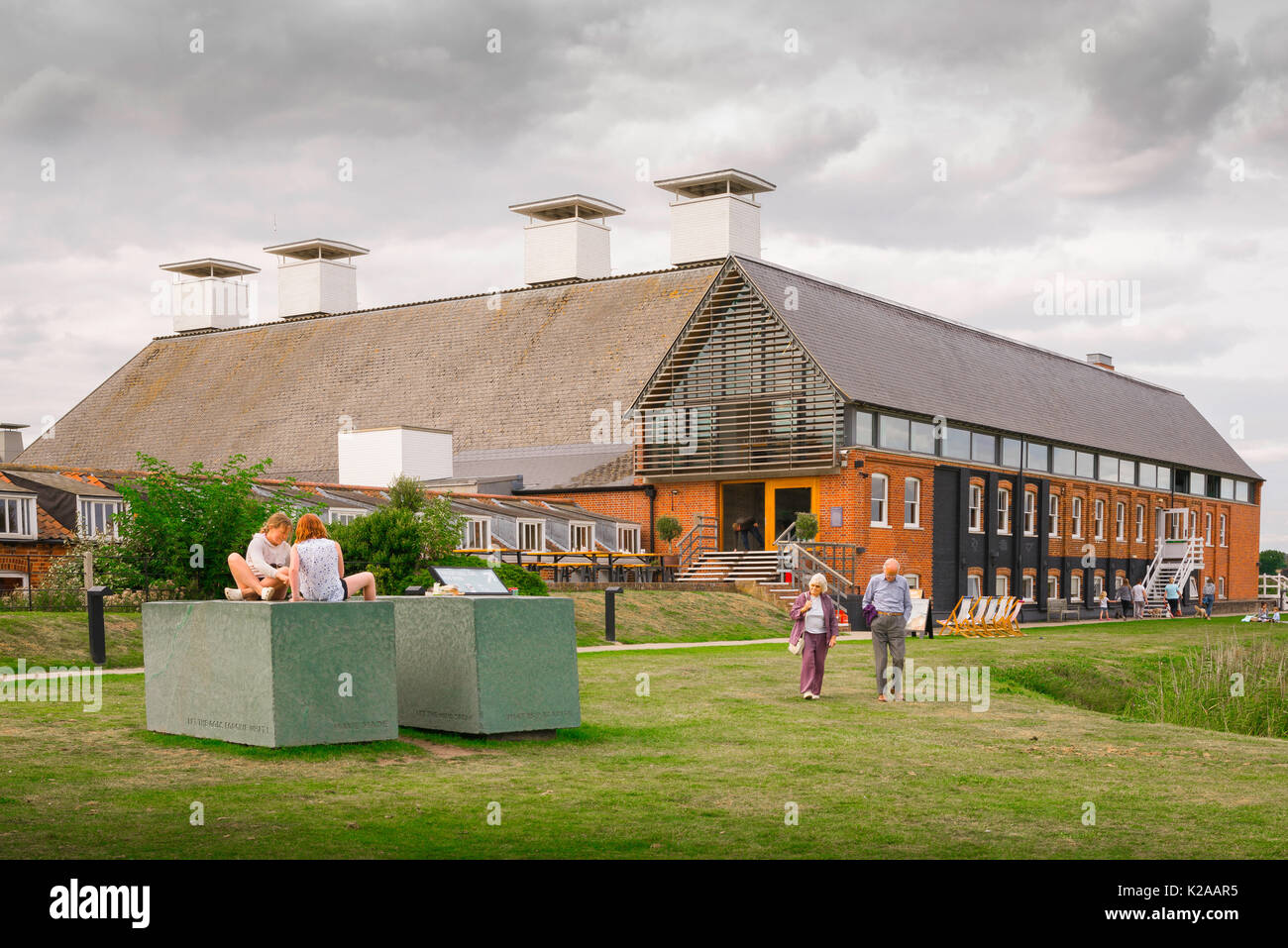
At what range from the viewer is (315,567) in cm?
1140

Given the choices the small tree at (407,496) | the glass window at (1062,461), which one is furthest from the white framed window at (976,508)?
the small tree at (407,496)

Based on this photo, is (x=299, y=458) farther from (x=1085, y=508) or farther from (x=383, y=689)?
(x=383, y=689)

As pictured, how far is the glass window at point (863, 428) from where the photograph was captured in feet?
129

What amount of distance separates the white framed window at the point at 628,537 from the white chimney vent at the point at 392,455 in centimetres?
723

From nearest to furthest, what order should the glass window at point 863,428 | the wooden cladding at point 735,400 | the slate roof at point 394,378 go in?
the glass window at point 863,428, the wooden cladding at point 735,400, the slate roof at point 394,378

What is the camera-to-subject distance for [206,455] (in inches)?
2146

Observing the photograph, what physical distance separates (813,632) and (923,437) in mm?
27039

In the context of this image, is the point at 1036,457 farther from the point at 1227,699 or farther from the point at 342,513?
the point at 1227,699

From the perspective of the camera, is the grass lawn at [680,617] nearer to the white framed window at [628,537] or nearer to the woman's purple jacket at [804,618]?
the white framed window at [628,537]

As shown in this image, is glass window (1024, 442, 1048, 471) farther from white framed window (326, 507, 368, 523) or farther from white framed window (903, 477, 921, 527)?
white framed window (326, 507, 368, 523)

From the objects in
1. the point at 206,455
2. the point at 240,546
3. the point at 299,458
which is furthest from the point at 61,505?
the point at 206,455

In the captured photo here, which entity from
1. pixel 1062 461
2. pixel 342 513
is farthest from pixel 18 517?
pixel 1062 461
